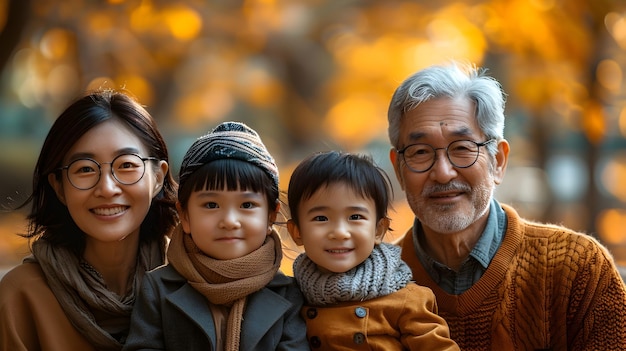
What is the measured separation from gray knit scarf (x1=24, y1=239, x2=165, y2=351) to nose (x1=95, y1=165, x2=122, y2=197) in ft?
1.09

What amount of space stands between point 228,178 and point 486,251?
3.76ft

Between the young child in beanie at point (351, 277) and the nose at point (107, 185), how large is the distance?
64 centimetres

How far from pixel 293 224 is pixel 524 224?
104 cm

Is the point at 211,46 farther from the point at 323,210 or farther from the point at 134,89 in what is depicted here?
the point at 323,210

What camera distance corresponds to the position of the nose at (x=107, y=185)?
2645mm

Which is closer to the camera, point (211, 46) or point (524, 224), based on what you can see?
point (524, 224)

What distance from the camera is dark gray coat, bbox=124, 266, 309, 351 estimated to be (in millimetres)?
2451

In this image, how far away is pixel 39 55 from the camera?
5.84 metres

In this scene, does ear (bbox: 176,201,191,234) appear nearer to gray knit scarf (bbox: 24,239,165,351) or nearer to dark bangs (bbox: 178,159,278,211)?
dark bangs (bbox: 178,159,278,211)

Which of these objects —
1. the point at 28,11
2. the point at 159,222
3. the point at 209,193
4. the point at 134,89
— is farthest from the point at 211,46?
the point at 209,193

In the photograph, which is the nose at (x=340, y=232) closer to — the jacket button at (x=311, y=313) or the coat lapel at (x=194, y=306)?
the jacket button at (x=311, y=313)

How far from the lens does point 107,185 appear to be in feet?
8.68

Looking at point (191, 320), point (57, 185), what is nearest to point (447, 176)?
point (191, 320)

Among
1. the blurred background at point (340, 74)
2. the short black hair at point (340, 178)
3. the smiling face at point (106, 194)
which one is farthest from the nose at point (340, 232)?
the blurred background at point (340, 74)
